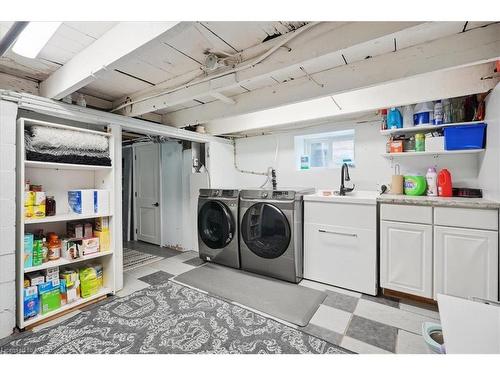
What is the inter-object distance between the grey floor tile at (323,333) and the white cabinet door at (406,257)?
2.52 feet

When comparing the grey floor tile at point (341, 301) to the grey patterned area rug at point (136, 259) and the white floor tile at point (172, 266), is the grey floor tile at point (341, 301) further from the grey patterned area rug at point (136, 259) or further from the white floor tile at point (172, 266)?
the grey patterned area rug at point (136, 259)

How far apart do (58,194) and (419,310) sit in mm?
3320

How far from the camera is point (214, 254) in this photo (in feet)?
9.67

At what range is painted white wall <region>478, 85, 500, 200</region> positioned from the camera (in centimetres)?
166

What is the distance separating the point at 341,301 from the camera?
2045mm

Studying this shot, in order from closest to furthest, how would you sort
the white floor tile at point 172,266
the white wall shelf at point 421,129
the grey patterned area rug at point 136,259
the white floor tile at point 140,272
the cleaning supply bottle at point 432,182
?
the white wall shelf at point 421,129
the cleaning supply bottle at point 432,182
the white floor tile at point 140,272
the white floor tile at point 172,266
the grey patterned area rug at point 136,259

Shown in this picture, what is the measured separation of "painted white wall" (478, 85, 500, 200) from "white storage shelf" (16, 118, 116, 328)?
3170mm

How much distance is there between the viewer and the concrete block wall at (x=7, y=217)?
158 cm

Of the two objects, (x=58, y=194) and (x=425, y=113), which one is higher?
(x=425, y=113)

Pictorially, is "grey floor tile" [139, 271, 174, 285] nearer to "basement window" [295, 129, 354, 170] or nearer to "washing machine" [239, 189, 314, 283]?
"washing machine" [239, 189, 314, 283]

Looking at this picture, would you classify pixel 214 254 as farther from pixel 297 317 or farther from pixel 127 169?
pixel 127 169

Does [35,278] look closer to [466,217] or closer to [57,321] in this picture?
[57,321]

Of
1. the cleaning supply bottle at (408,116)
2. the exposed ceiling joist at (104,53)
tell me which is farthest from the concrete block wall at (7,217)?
the cleaning supply bottle at (408,116)

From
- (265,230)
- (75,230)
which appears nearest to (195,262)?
(265,230)
